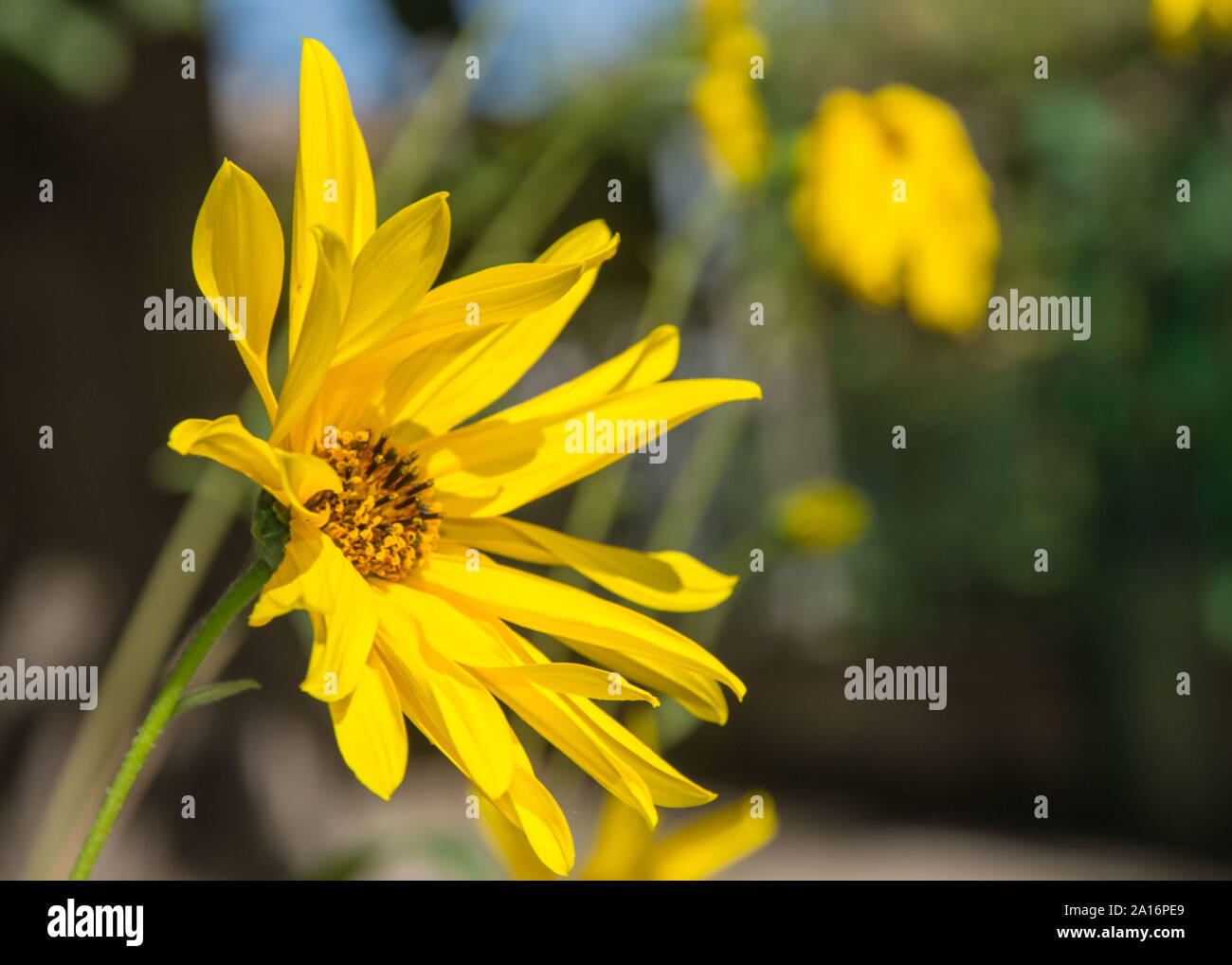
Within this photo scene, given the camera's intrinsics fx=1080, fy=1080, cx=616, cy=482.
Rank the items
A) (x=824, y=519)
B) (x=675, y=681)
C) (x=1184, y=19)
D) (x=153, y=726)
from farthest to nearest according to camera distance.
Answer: (x=824, y=519) < (x=1184, y=19) < (x=675, y=681) < (x=153, y=726)

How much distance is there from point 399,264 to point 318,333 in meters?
0.03

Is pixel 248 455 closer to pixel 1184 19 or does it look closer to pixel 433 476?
pixel 433 476

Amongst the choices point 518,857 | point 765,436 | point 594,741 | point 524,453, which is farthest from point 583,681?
point 765,436

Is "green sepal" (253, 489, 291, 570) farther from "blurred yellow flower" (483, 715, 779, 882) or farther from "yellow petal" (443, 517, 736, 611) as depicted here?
"blurred yellow flower" (483, 715, 779, 882)

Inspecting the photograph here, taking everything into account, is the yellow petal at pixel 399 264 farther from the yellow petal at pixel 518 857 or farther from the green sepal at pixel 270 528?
the yellow petal at pixel 518 857

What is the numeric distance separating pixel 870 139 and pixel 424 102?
1.12 feet

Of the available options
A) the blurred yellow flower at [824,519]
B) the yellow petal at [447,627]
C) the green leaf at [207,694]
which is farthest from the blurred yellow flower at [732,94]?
the green leaf at [207,694]

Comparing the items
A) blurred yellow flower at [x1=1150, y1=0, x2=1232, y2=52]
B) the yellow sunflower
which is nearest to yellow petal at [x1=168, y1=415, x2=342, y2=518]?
the yellow sunflower

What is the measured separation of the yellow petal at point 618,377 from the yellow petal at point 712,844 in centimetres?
28

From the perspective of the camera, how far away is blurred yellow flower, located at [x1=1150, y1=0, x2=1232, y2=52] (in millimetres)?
712

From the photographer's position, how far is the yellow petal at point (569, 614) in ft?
1.26

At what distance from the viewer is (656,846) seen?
2.25 ft

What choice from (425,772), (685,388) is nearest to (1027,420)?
(425,772)
